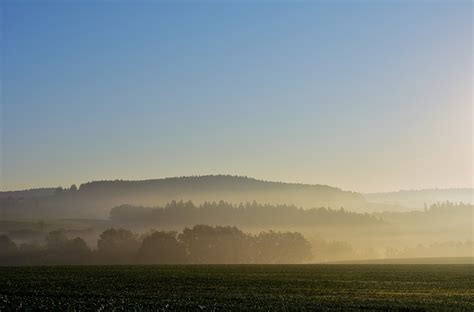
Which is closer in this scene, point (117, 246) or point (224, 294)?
point (224, 294)

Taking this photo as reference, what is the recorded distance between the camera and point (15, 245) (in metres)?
198

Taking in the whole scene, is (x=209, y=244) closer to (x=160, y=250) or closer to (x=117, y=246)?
(x=160, y=250)

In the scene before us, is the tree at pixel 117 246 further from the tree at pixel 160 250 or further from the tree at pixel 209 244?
the tree at pixel 209 244

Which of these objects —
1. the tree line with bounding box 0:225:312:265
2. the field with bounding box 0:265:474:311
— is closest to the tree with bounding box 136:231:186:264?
the tree line with bounding box 0:225:312:265

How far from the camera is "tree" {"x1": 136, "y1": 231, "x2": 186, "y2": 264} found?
181m

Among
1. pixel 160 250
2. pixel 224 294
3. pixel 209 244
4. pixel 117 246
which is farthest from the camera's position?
Answer: pixel 117 246

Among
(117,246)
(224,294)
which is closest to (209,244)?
(117,246)

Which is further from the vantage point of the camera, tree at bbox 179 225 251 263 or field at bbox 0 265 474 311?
tree at bbox 179 225 251 263

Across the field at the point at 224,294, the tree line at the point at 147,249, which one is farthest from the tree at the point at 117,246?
the field at the point at 224,294

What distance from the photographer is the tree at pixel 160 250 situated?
180750 millimetres

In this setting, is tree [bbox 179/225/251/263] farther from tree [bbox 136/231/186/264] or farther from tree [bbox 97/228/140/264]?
tree [bbox 97/228/140/264]

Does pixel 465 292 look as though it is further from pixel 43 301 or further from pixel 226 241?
pixel 226 241

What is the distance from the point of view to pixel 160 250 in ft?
593

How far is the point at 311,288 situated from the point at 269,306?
19263mm
